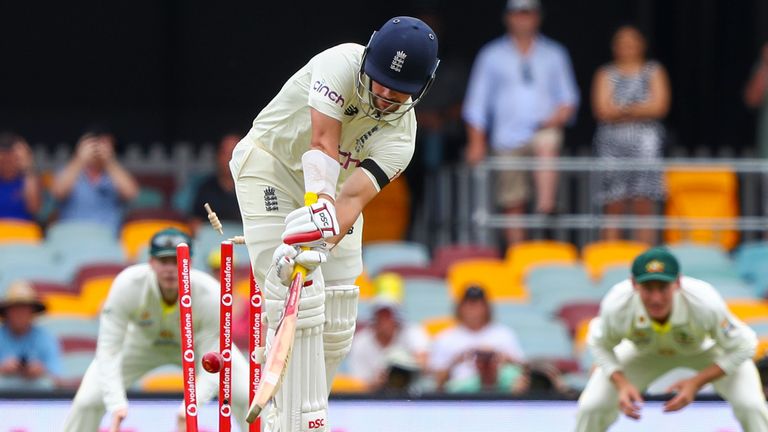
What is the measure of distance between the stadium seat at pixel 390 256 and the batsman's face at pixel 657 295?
12.8 ft

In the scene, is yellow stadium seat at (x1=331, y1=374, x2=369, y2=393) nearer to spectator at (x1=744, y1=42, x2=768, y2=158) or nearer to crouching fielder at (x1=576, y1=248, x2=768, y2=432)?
crouching fielder at (x1=576, y1=248, x2=768, y2=432)

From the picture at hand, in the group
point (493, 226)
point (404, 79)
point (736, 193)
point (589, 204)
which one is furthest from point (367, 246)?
point (404, 79)

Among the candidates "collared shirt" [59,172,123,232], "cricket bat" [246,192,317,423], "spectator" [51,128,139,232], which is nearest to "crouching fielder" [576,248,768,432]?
"cricket bat" [246,192,317,423]

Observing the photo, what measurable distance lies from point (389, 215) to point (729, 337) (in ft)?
17.8

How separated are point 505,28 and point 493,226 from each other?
2798 mm

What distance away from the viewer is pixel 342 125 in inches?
284

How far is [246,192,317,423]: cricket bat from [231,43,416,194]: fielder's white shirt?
43 cm

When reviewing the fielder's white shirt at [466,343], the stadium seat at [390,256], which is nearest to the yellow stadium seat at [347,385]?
the fielder's white shirt at [466,343]

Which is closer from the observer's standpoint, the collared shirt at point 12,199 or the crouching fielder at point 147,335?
the crouching fielder at point 147,335

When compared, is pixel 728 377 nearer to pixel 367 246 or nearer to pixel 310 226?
pixel 310 226

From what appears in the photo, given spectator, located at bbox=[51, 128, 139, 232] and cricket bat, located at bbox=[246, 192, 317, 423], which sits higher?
spectator, located at bbox=[51, 128, 139, 232]

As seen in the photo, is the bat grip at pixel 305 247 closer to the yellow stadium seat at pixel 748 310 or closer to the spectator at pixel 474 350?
the spectator at pixel 474 350

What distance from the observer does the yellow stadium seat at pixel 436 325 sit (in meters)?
11.9

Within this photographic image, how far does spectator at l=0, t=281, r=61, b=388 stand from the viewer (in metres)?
10.8
